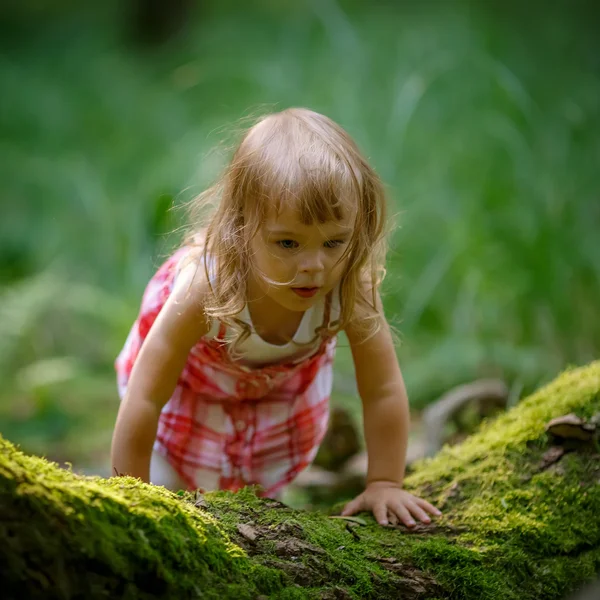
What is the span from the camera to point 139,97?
8.16 metres

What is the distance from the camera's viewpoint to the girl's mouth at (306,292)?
1.97 metres

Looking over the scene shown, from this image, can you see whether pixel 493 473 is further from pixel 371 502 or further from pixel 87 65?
pixel 87 65

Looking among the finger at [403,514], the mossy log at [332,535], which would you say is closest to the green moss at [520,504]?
the mossy log at [332,535]

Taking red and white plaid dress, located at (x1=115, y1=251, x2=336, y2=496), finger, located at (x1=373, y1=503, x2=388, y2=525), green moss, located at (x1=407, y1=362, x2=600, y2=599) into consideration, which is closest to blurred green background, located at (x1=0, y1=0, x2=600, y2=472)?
red and white plaid dress, located at (x1=115, y1=251, x2=336, y2=496)

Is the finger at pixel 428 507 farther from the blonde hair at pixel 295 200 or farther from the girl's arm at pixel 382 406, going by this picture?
the blonde hair at pixel 295 200

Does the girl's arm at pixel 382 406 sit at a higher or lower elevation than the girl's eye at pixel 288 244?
lower

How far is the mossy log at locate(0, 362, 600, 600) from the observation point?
114cm

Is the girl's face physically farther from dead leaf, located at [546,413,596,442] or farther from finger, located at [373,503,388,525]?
dead leaf, located at [546,413,596,442]

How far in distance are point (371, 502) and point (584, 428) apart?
2.03 feet

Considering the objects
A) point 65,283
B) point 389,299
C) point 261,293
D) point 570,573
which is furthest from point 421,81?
point 570,573

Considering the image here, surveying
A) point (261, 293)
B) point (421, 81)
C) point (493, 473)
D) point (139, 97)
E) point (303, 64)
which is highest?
point (139, 97)

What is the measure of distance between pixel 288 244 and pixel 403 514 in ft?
2.48

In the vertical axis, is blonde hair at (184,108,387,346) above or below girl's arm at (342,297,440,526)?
above

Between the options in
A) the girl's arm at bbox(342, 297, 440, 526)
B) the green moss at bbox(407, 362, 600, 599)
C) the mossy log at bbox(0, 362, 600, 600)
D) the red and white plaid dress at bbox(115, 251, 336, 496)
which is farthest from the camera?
the red and white plaid dress at bbox(115, 251, 336, 496)
